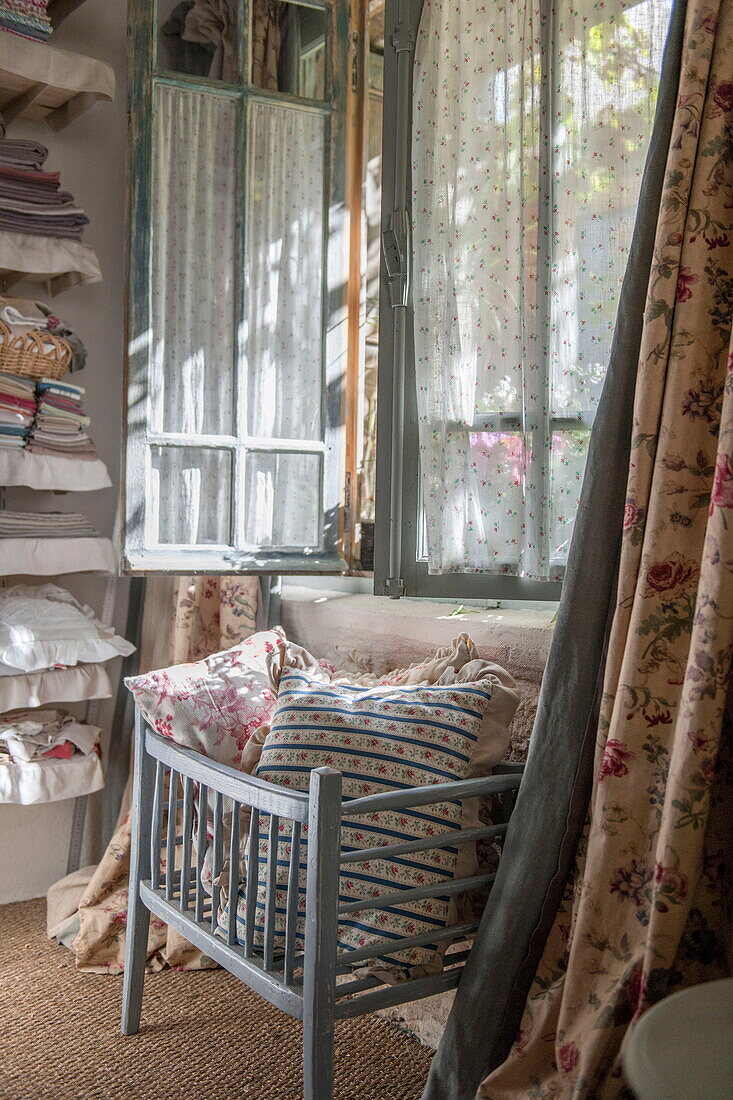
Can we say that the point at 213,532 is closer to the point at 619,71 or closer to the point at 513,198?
the point at 513,198

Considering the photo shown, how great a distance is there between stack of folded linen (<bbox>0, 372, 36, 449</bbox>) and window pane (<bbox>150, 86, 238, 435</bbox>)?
0.32 m

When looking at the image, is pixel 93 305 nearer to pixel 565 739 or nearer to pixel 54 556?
pixel 54 556

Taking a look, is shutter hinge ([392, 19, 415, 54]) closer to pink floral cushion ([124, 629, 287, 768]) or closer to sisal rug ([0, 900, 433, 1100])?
pink floral cushion ([124, 629, 287, 768])

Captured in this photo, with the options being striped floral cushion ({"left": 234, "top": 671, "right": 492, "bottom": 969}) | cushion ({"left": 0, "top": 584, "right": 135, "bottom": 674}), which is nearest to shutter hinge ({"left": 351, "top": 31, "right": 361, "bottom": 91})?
cushion ({"left": 0, "top": 584, "right": 135, "bottom": 674})

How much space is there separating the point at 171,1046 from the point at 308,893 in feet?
2.59

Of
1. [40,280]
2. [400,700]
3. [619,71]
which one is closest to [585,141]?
[619,71]

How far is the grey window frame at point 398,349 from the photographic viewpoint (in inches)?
87.0

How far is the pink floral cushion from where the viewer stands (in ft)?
6.05

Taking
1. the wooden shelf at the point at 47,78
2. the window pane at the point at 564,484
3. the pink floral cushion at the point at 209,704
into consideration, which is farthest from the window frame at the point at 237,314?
the window pane at the point at 564,484

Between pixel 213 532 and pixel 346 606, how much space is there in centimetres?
41

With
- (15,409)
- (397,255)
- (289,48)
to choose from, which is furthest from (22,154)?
(397,255)

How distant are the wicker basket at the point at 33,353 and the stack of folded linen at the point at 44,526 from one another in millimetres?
372

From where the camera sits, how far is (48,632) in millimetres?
2453

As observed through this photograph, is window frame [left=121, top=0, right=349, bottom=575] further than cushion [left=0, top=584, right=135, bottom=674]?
Yes
